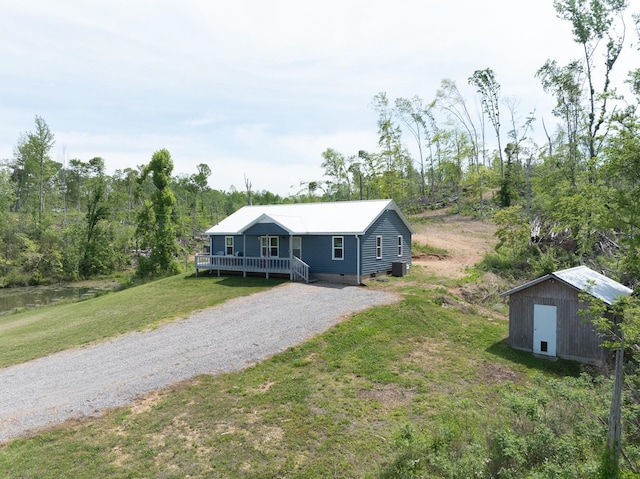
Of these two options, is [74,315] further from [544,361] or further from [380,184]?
[380,184]

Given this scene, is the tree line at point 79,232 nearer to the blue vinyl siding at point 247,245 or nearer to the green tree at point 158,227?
the green tree at point 158,227

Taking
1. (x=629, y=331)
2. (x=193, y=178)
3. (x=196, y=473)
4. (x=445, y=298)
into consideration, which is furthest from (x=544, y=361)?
(x=193, y=178)

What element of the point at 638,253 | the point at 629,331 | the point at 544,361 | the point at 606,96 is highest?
the point at 606,96

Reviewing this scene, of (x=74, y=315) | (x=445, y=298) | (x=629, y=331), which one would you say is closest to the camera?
(x=629, y=331)

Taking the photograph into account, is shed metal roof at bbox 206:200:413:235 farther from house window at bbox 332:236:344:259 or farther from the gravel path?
the gravel path

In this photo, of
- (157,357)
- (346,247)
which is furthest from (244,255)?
(157,357)

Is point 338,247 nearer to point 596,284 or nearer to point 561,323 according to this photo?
point 561,323
